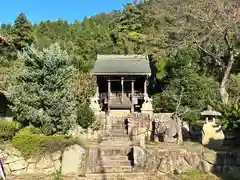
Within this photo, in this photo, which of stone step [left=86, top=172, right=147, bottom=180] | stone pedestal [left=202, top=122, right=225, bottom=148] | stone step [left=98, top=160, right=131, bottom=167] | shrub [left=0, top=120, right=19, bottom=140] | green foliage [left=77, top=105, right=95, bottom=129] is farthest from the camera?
green foliage [left=77, top=105, right=95, bottom=129]

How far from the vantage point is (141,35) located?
32844mm

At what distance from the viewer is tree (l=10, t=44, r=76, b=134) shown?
41.1 ft

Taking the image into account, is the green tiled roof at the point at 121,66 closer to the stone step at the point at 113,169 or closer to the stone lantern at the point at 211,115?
the stone lantern at the point at 211,115

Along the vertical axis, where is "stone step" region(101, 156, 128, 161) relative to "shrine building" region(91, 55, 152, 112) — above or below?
below

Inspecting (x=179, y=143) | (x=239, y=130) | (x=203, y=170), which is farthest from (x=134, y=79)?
(x=203, y=170)

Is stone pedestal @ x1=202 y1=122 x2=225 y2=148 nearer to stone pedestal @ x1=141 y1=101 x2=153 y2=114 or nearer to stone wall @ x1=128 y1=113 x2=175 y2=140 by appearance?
stone wall @ x1=128 y1=113 x2=175 y2=140

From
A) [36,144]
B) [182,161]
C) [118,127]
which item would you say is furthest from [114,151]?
[118,127]

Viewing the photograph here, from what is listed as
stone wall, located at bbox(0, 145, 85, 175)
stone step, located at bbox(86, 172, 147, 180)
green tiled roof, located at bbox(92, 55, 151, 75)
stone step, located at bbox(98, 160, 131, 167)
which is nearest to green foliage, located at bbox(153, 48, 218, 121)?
green tiled roof, located at bbox(92, 55, 151, 75)

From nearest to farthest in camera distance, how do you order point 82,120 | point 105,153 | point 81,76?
point 105,153 < point 82,120 < point 81,76

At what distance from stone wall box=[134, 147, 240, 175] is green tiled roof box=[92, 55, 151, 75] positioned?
36.3 ft

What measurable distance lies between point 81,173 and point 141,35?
23.8m

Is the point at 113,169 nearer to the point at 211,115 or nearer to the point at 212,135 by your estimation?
the point at 212,135

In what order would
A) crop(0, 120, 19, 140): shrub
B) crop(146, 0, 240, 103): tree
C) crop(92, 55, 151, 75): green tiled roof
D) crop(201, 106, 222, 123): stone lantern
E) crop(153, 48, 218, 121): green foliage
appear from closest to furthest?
crop(0, 120, 19, 140): shrub
crop(201, 106, 222, 123): stone lantern
crop(146, 0, 240, 103): tree
crop(153, 48, 218, 121): green foliage
crop(92, 55, 151, 75): green tiled roof

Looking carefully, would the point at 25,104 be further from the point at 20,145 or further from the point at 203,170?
the point at 203,170
